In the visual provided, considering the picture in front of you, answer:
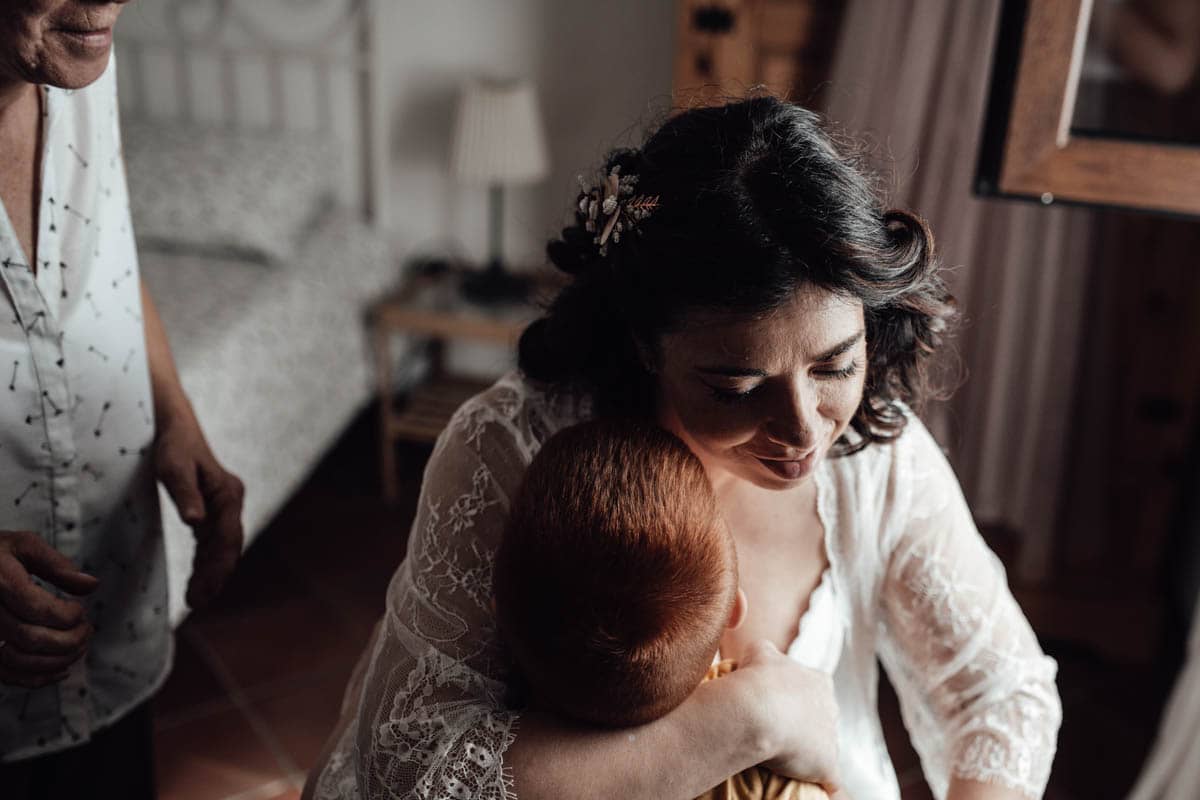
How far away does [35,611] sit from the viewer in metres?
0.99

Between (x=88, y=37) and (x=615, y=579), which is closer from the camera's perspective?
(x=615, y=579)

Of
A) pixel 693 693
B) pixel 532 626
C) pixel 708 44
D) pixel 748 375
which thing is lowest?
pixel 693 693

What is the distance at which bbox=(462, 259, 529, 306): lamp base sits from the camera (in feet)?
10.0

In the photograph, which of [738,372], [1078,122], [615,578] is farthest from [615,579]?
[1078,122]

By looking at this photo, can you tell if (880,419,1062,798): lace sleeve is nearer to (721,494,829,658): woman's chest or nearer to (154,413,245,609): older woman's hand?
(721,494,829,658): woman's chest

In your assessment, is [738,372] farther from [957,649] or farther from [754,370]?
[957,649]

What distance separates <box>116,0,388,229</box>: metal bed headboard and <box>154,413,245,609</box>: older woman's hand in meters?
2.12

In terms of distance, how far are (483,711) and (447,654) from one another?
0.06 metres

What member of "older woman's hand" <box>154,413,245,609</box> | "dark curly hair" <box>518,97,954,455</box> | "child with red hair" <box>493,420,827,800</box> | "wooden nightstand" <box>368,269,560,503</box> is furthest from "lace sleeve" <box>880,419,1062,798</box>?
"wooden nightstand" <box>368,269,560,503</box>

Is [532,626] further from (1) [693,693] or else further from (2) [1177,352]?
(2) [1177,352]

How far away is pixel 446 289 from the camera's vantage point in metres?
3.19

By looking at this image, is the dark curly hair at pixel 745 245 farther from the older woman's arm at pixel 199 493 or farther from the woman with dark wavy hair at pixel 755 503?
the older woman's arm at pixel 199 493

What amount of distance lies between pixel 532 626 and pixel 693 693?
0.64ft

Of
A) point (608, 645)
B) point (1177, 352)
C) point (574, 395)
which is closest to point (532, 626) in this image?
point (608, 645)
